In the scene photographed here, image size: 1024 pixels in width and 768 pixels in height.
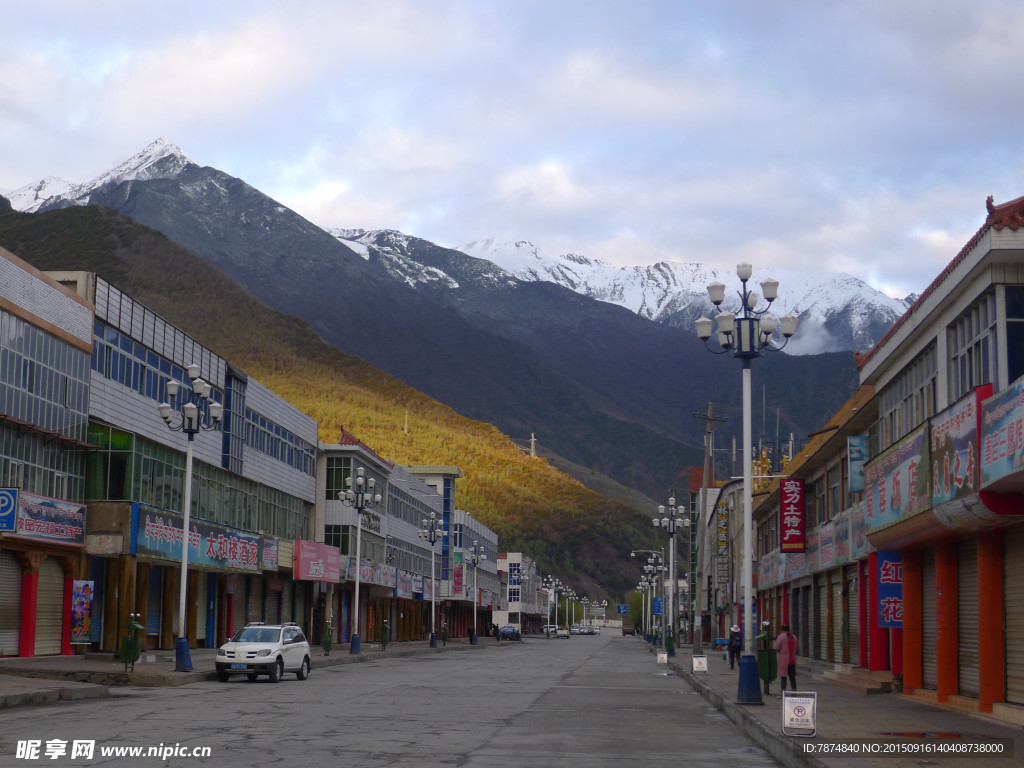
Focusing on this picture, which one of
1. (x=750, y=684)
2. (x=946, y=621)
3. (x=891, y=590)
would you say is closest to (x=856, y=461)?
(x=891, y=590)

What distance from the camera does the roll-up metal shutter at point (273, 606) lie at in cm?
6519

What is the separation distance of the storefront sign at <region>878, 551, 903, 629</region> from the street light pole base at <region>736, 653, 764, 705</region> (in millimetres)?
7245

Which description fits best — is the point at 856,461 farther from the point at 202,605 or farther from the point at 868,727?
the point at 202,605

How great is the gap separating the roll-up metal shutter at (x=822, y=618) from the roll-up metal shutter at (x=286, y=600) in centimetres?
3135

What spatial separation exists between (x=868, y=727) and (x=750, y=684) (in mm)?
5351

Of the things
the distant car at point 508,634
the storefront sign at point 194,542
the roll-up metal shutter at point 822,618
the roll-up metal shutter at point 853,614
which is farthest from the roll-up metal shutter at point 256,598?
the distant car at point 508,634

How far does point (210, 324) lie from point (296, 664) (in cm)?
15550

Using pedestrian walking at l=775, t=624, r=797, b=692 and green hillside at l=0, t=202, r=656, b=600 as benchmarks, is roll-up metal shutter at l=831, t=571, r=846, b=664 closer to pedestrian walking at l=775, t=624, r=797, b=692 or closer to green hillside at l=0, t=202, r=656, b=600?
pedestrian walking at l=775, t=624, r=797, b=692

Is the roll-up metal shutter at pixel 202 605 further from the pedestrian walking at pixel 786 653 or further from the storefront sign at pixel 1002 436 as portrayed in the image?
the storefront sign at pixel 1002 436

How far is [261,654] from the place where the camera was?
113 feet

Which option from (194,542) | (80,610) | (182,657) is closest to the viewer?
(182,657)

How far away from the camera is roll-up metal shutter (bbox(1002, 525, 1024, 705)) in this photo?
70.5 ft

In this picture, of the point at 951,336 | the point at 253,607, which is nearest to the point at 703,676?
the point at 951,336

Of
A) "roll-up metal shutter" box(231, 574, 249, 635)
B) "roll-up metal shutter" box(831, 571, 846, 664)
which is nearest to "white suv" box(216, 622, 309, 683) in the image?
"roll-up metal shutter" box(831, 571, 846, 664)
